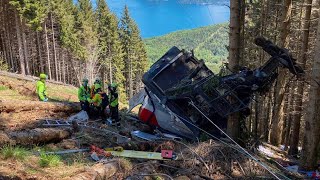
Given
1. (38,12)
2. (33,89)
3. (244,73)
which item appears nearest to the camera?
(244,73)

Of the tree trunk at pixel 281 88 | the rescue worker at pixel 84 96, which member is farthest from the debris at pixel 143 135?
the tree trunk at pixel 281 88

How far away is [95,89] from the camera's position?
1186cm

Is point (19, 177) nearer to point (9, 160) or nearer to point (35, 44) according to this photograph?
point (9, 160)

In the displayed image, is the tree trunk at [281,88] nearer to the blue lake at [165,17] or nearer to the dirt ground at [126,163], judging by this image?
the dirt ground at [126,163]

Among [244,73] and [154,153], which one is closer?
[154,153]

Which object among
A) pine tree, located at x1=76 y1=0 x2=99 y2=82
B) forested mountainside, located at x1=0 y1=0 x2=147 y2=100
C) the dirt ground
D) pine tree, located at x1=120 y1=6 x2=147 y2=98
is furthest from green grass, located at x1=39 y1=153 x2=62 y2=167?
pine tree, located at x1=120 y1=6 x2=147 y2=98

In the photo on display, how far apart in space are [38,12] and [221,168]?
33611 mm

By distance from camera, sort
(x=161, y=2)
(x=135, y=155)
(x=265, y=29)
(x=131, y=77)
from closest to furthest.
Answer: (x=135, y=155) < (x=265, y=29) < (x=131, y=77) < (x=161, y=2)

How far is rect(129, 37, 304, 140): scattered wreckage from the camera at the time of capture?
8.30m

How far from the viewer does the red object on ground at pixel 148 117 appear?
36.2ft

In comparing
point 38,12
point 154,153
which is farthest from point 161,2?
point 154,153

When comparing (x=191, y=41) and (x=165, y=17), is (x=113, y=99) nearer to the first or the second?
(x=191, y=41)

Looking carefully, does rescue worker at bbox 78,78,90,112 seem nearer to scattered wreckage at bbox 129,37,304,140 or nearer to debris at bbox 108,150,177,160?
scattered wreckage at bbox 129,37,304,140

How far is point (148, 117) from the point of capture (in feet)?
36.8
